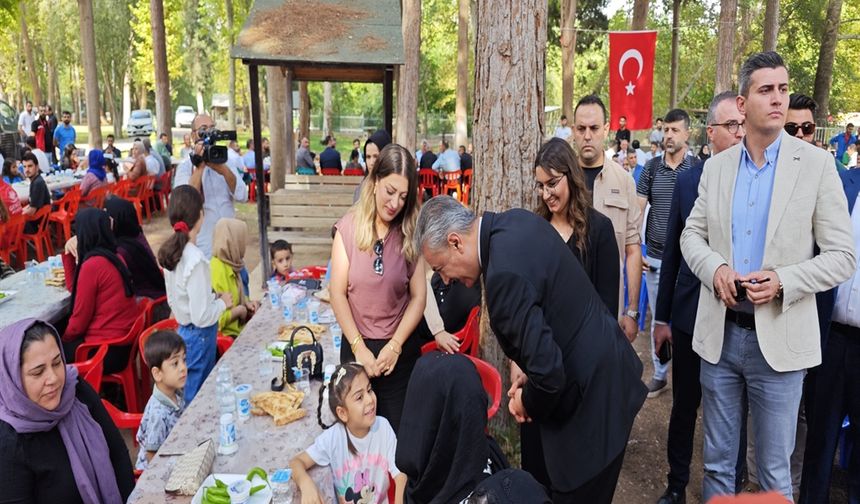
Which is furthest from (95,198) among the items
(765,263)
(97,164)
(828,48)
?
(828,48)

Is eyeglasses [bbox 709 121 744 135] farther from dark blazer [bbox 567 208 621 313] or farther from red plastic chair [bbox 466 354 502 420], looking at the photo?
red plastic chair [bbox 466 354 502 420]

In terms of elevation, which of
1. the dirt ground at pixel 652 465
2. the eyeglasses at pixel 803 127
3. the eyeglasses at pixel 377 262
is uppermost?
the eyeglasses at pixel 803 127

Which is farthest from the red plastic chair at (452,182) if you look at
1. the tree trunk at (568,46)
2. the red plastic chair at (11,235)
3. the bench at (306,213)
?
the red plastic chair at (11,235)

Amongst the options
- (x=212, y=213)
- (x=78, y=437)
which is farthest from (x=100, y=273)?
(x=212, y=213)

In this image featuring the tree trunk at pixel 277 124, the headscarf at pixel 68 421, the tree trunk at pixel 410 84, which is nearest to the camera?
the headscarf at pixel 68 421

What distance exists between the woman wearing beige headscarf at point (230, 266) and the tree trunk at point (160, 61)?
13.0 metres

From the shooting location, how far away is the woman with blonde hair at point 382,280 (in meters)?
2.85

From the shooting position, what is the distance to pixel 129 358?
4.27 metres

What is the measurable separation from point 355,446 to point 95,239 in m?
2.59

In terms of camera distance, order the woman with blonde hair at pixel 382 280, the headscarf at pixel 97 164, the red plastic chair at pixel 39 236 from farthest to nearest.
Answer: the headscarf at pixel 97 164 → the red plastic chair at pixel 39 236 → the woman with blonde hair at pixel 382 280

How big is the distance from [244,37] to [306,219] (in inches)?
109

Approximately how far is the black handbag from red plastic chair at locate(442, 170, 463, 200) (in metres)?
9.88

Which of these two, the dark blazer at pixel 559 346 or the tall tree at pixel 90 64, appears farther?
the tall tree at pixel 90 64

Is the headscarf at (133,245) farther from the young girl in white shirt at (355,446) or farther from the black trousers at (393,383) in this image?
the young girl in white shirt at (355,446)
